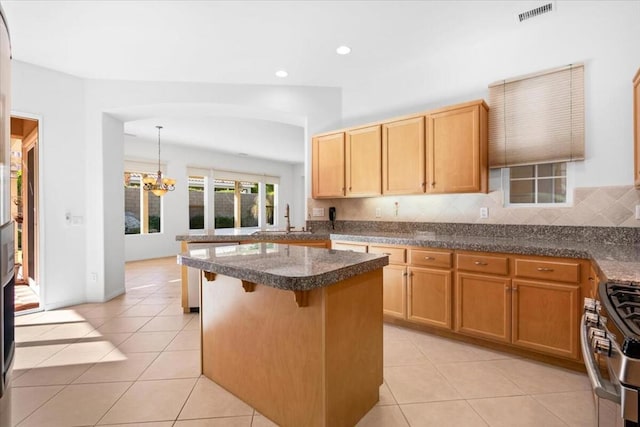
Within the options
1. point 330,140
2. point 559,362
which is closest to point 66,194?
point 330,140

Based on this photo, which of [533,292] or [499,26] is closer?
[533,292]

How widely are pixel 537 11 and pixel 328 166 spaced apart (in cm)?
246

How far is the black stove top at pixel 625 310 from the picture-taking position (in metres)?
0.79

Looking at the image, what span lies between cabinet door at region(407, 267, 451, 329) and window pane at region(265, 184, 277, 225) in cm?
775

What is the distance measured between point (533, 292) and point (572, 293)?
23cm

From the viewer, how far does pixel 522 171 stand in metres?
3.04

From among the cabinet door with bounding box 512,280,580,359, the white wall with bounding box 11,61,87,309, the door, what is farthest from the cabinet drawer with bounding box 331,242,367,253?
the door

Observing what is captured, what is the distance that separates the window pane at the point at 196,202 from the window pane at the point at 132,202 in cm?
119

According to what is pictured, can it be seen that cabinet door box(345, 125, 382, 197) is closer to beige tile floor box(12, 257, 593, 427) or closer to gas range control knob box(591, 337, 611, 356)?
beige tile floor box(12, 257, 593, 427)

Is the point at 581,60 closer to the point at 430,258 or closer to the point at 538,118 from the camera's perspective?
the point at 538,118

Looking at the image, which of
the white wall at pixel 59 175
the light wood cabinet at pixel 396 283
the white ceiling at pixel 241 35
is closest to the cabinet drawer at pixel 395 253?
the light wood cabinet at pixel 396 283

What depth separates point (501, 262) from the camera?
2479mm

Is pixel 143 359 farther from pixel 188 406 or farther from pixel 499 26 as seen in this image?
pixel 499 26

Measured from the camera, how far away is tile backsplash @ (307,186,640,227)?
2535mm
